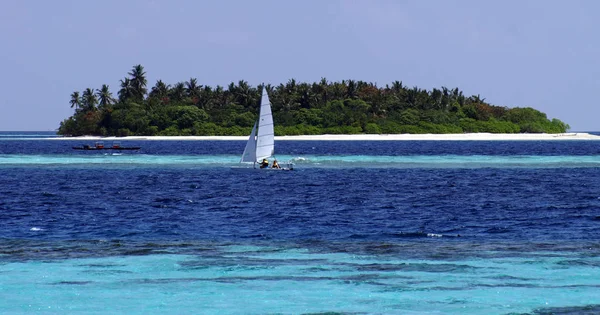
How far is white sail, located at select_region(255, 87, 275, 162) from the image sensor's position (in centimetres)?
7806

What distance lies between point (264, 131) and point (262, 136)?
631 millimetres

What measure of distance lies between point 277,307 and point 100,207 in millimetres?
26768

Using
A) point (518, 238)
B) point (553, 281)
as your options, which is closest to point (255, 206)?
point (518, 238)

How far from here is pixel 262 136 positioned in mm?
79688

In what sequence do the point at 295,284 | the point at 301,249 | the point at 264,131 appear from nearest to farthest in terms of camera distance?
1. the point at 295,284
2. the point at 301,249
3. the point at 264,131

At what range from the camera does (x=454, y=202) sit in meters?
49.3

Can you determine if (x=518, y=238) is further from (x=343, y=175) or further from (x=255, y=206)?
(x=343, y=175)

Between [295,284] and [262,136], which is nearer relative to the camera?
[295,284]

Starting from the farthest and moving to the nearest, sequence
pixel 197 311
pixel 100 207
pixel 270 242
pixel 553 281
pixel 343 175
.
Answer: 1. pixel 343 175
2. pixel 100 207
3. pixel 270 242
4. pixel 553 281
5. pixel 197 311

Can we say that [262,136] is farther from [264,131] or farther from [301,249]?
[301,249]

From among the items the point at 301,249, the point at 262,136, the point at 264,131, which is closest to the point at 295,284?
the point at 301,249

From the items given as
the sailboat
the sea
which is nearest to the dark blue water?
the sea

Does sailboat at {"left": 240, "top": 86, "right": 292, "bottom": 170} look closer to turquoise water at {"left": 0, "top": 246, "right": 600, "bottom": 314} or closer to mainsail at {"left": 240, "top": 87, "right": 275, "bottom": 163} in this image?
mainsail at {"left": 240, "top": 87, "right": 275, "bottom": 163}

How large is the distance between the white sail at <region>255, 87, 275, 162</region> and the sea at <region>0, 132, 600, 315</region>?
16815 mm
